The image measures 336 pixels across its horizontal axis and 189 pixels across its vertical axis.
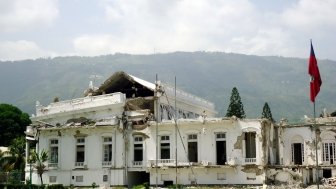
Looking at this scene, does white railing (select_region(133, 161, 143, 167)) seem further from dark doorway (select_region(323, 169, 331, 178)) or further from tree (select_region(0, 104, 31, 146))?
tree (select_region(0, 104, 31, 146))

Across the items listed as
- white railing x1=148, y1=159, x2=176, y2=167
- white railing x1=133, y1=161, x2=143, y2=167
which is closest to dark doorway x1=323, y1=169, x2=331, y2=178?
white railing x1=148, y1=159, x2=176, y2=167

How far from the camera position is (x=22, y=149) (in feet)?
171

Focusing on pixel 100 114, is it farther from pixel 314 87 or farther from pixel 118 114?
pixel 314 87

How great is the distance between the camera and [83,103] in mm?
44688

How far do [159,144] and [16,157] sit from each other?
17.7 metres

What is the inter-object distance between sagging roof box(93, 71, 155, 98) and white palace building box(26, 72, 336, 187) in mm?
99

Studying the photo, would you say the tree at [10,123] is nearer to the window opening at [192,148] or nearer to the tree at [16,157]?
the tree at [16,157]

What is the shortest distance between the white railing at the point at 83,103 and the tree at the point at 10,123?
26982 mm

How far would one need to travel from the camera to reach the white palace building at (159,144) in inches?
1529

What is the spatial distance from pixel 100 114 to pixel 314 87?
23.6 m

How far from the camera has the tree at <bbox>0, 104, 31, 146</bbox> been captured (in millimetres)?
71438

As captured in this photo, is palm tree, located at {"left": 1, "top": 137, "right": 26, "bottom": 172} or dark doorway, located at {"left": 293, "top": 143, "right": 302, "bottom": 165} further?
palm tree, located at {"left": 1, "top": 137, "right": 26, "bottom": 172}

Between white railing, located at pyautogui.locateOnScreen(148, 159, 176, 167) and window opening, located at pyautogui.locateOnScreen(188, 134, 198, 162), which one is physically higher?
window opening, located at pyautogui.locateOnScreen(188, 134, 198, 162)

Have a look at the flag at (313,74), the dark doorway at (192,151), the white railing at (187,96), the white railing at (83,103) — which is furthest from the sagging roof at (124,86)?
the flag at (313,74)
